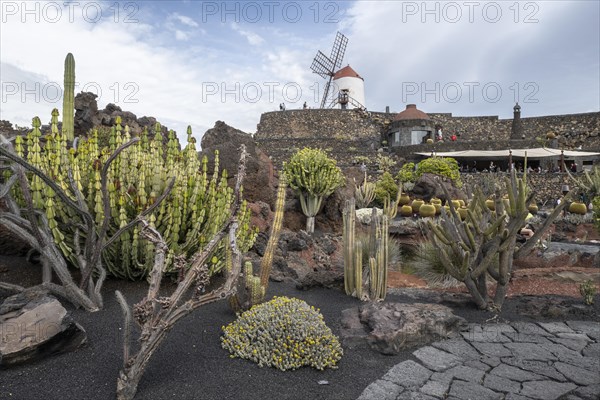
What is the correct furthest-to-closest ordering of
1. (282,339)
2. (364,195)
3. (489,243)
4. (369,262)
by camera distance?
(364,195)
(369,262)
(489,243)
(282,339)

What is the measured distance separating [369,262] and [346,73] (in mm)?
38897

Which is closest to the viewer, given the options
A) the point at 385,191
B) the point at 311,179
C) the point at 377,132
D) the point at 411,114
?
the point at 311,179

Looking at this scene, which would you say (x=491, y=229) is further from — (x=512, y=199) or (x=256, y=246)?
(x=256, y=246)

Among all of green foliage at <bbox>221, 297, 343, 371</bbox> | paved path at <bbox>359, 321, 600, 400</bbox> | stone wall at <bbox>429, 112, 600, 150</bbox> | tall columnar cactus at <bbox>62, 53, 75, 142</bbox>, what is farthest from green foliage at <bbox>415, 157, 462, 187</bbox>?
green foliage at <bbox>221, 297, 343, 371</bbox>

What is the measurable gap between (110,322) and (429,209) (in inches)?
443

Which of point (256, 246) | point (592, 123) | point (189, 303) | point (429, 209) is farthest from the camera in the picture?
point (592, 123)

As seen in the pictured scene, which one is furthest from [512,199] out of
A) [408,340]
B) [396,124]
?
[396,124]

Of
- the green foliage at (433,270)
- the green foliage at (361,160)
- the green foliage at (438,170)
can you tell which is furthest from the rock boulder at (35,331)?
the green foliage at (361,160)

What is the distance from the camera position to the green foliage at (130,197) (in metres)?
4.43

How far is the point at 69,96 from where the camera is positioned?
9141 millimetres

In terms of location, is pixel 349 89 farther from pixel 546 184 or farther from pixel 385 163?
pixel 546 184

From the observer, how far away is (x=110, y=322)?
389 centimetres

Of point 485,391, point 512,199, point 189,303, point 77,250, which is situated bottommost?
point 485,391

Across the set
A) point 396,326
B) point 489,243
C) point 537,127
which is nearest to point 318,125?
point 537,127
